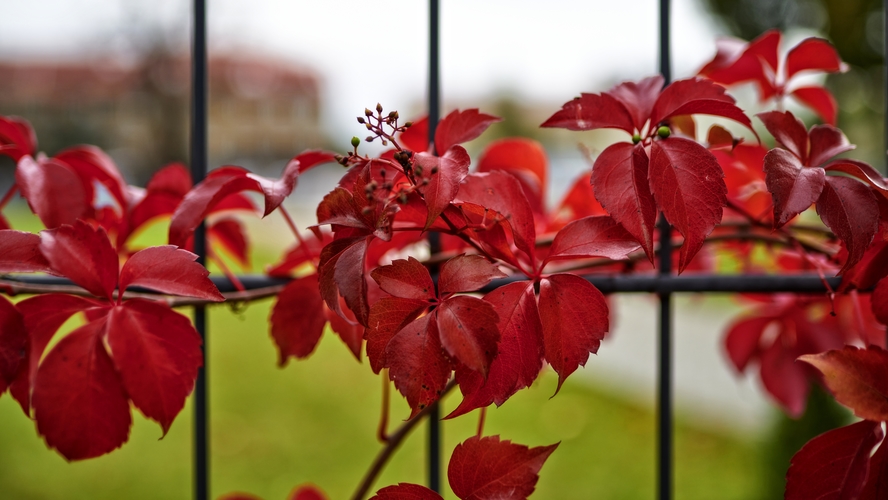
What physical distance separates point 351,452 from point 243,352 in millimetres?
1880

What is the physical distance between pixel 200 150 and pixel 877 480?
53 centimetres

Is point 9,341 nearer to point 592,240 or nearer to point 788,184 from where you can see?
point 592,240

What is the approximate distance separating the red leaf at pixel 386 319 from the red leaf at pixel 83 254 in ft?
0.52

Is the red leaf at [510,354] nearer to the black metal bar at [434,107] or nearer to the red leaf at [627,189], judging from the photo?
the red leaf at [627,189]

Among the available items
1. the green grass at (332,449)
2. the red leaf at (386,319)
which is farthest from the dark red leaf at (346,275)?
the green grass at (332,449)

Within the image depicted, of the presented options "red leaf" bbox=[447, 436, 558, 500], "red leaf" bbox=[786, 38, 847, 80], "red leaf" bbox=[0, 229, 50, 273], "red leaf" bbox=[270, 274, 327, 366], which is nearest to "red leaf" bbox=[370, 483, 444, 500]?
"red leaf" bbox=[447, 436, 558, 500]

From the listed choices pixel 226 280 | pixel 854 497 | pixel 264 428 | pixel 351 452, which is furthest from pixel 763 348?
pixel 264 428

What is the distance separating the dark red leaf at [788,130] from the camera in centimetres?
39

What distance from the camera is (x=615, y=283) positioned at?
0.48 m

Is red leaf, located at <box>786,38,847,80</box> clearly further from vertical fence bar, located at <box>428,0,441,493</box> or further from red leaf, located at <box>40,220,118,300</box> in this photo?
red leaf, located at <box>40,220,118,300</box>

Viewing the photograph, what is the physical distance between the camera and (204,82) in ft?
1.85

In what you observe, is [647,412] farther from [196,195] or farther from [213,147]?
[213,147]

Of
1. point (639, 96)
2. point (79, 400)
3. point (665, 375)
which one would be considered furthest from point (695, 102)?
point (79, 400)

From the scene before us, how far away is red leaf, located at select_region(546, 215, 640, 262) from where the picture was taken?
1.14ft
